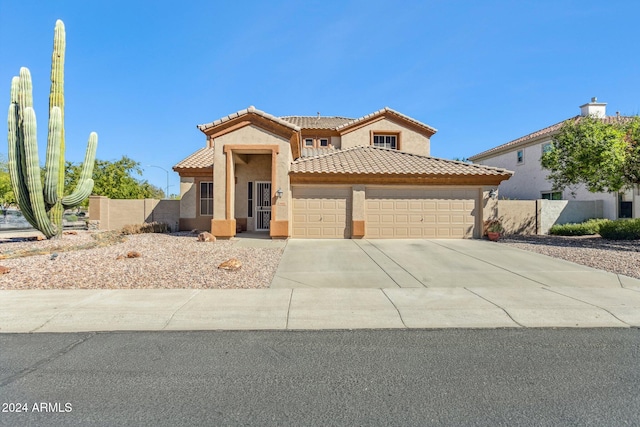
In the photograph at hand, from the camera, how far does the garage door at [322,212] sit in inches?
606

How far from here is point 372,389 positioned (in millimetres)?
3328

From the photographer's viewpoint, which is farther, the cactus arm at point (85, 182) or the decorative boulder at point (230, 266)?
the cactus arm at point (85, 182)

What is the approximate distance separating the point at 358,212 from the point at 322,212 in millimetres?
1666

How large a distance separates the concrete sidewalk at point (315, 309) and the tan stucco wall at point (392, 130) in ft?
57.3

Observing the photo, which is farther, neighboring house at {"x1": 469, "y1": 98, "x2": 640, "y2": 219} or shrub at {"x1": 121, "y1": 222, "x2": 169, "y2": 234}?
neighboring house at {"x1": 469, "y1": 98, "x2": 640, "y2": 219}

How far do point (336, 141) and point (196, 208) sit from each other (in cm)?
1112

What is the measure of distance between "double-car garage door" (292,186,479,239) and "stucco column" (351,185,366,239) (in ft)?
0.56

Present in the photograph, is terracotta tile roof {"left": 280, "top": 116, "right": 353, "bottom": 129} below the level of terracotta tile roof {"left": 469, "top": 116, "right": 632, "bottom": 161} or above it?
above

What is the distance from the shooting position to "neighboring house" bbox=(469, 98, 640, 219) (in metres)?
20.0

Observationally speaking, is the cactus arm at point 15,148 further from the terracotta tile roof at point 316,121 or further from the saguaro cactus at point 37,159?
the terracotta tile roof at point 316,121

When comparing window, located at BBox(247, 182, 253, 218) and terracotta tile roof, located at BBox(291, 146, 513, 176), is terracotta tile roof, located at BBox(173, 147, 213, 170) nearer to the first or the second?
window, located at BBox(247, 182, 253, 218)

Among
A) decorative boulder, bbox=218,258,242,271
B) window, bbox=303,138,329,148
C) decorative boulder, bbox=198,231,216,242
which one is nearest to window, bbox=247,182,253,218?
decorative boulder, bbox=198,231,216,242

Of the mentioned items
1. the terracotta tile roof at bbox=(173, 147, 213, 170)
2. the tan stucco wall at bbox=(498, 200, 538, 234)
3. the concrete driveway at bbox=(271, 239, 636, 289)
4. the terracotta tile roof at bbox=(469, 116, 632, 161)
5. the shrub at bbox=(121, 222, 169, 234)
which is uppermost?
the terracotta tile roof at bbox=(469, 116, 632, 161)

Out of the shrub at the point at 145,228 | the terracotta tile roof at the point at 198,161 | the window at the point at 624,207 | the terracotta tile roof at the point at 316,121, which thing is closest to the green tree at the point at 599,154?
the window at the point at 624,207
